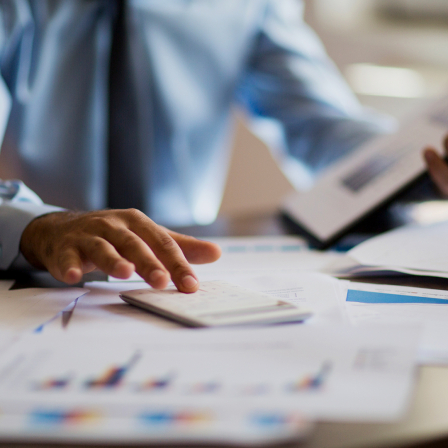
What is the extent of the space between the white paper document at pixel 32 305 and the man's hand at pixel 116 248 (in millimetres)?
19

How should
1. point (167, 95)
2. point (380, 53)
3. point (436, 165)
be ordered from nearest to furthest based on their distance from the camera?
point (436, 165), point (167, 95), point (380, 53)

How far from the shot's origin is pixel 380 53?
182 centimetres

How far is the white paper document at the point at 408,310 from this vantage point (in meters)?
0.30

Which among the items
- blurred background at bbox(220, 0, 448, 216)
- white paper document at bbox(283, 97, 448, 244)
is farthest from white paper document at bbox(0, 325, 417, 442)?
blurred background at bbox(220, 0, 448, 216)

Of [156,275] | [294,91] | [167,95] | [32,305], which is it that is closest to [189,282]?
[156,275]

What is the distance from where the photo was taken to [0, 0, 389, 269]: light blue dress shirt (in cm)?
101

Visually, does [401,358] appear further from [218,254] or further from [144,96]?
[144,96]

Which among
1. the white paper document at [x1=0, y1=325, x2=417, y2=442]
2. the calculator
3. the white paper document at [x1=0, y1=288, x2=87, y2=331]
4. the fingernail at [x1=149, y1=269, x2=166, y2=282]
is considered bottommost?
the white paper document at [x1=0, y1=288, x2=87, y2=331]

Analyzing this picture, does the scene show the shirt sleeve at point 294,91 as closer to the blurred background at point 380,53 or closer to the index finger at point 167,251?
the blurred background at point 380,53

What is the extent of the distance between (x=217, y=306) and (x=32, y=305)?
6.2 inches

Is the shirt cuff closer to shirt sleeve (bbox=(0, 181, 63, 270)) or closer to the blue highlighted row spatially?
shirt sleeve (bbox=(0, 181, 63, 270))

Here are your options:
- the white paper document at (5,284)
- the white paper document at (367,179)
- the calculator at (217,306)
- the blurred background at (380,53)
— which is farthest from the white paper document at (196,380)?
the blurred background at (380,53)

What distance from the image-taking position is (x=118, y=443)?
0.19 metres

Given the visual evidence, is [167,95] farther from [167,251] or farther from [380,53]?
[380,53]
